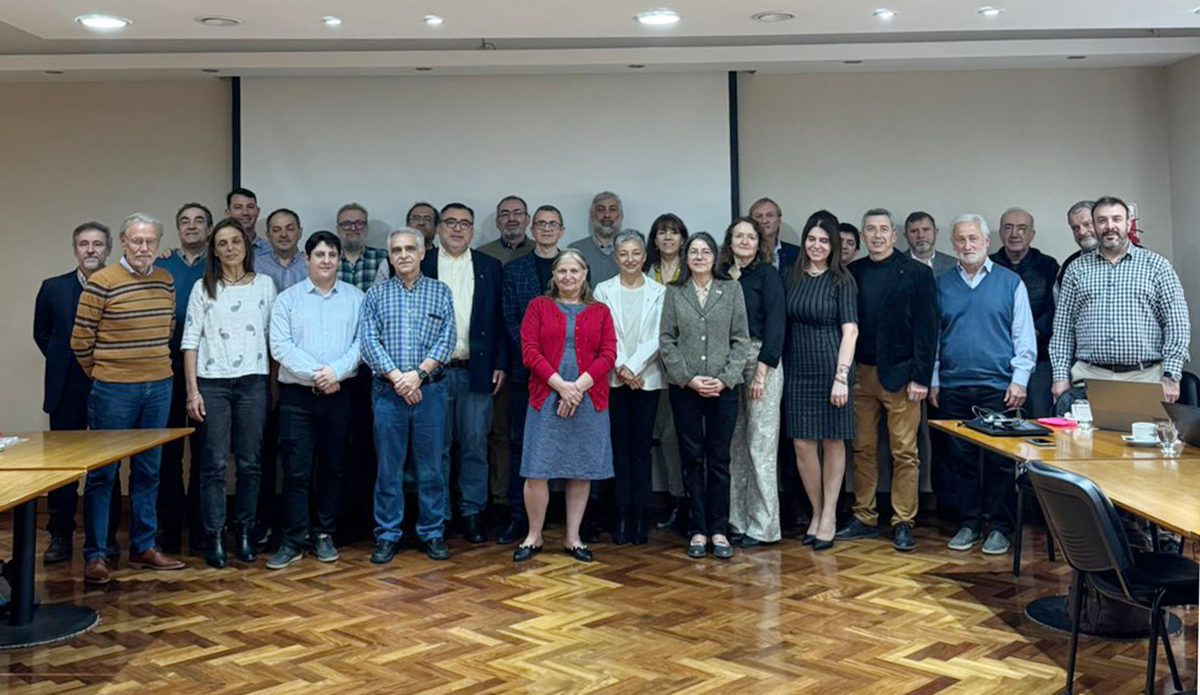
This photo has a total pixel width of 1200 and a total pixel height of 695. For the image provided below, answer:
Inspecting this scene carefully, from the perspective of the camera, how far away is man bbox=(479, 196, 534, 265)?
618cm

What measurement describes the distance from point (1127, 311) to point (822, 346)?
137 cm

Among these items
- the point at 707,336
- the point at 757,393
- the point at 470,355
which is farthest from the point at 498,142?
the point at 757,393

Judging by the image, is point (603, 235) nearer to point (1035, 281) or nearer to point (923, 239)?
point (923, 239)

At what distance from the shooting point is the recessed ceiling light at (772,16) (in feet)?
17.5

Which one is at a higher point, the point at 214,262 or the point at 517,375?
the point at 214,262

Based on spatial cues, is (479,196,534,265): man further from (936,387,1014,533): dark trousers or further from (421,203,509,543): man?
(936,387,1014,533): dark trousers

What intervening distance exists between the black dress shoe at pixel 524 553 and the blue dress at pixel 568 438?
0.35 m

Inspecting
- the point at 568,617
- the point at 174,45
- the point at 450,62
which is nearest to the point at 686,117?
the point at 450,62

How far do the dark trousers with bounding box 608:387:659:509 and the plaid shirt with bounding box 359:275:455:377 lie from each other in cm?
88

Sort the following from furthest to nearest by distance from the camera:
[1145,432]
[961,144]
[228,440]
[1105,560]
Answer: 1. [961,144]
2. [228,440]
3. [1145,432]
4. [1105,560]

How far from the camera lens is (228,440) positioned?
17.1 feet

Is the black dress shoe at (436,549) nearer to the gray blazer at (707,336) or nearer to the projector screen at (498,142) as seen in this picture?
the gray blazer at (707,336)

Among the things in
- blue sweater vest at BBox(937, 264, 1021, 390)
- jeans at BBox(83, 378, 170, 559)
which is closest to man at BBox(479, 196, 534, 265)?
jeans at BBox(83, 378, 170, 559)

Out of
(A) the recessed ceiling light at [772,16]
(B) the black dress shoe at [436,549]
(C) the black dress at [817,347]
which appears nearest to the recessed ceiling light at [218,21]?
(A) the recessed ceiling light at [772,16]
